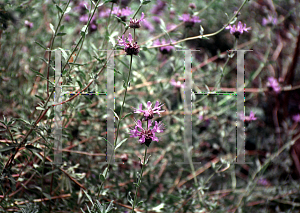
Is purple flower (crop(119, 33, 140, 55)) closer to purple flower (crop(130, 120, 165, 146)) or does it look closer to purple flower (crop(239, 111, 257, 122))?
purple flower (crop(130, 120, 165, 146))

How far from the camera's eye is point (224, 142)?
1.41 metres

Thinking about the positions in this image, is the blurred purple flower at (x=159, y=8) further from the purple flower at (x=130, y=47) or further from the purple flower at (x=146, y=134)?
the purple flower at (x=146, y=134)

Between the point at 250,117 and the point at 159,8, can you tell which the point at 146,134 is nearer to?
the point at 250,117

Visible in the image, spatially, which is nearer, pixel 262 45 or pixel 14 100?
pixel 14 100

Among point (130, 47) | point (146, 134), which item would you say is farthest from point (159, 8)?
point (146, 134)

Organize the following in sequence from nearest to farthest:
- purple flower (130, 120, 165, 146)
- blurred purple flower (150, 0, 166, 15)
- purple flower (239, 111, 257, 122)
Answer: purple flower (130, 120, 165, 146) → purple flower (239, 111, 257, 122) → blurred purple flower (150, 0, 166, 15)

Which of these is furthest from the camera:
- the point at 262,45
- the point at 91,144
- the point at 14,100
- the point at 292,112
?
the point at 262,45

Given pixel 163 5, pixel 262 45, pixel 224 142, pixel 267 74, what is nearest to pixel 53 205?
pixel 224 142

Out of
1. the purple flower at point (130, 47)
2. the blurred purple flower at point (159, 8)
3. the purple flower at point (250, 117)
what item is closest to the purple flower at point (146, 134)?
the purple flower at point (130, 47)

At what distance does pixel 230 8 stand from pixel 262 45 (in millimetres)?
370

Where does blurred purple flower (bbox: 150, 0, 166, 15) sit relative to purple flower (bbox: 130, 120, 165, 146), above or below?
above

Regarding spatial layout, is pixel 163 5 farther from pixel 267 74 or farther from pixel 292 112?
pixel 292 112

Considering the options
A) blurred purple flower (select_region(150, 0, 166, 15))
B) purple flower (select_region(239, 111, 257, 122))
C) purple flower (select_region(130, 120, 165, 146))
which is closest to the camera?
purple flower (select_region(130, 120, 165, 146))

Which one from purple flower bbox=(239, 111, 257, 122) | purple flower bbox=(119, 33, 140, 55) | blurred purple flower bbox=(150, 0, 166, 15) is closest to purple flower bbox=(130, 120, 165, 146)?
purple flower bbox=(119, 33, 140, 55)
